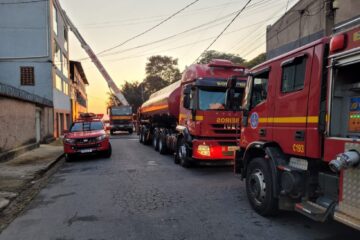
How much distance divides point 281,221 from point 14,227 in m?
4.36

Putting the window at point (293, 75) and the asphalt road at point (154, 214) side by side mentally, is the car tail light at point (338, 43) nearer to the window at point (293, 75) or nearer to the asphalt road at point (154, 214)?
the window at point (293, 75)

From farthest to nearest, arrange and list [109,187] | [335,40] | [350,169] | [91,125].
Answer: [91,125] → [109,187] → [335,40] → [350,169]

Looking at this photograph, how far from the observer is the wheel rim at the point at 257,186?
216 inches

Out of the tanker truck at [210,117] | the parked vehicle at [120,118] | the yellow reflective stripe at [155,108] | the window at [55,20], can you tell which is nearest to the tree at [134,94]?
the parked vehicle at [120,118]

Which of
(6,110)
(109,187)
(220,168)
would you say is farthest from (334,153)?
(6,110)

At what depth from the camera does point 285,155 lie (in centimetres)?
518

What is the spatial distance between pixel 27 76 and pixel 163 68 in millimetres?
53603

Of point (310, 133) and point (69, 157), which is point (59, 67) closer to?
point (69, 157)

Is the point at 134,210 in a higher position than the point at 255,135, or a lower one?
lower

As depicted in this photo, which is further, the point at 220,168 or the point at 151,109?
the point at 151,109

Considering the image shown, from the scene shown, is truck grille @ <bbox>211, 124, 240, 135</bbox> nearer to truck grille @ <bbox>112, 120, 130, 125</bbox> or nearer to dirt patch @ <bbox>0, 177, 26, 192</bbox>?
dirt patch @ <bbox>0, 177, 26, 192</bbox>

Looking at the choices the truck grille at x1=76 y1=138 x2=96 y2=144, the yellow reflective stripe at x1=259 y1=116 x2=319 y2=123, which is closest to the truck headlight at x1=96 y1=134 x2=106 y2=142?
the truck grille at x1=76 y1=138 x2=96 y2=144

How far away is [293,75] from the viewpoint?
16.1 ft

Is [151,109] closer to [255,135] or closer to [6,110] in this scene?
[6,110]
